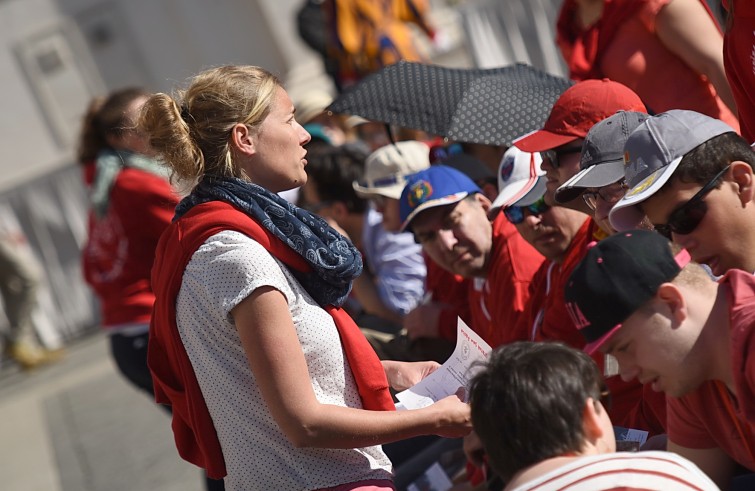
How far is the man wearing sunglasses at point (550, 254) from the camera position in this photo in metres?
3.10

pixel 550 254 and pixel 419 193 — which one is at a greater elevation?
pixel 419 193

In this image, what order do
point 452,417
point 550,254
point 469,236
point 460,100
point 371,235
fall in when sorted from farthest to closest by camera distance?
point 371,235, point 460,100, point 469,236, point 550,254, point 452,417

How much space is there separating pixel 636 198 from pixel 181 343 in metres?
1.14

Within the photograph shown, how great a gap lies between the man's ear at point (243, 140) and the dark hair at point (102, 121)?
204 cm

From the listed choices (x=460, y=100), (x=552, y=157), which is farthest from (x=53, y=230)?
(x=552, y=157)

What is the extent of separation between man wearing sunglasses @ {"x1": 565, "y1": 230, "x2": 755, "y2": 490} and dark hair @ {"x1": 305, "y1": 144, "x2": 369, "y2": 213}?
3.20 m

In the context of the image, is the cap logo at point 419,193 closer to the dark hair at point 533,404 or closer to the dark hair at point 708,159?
the dark hair at point 708,159

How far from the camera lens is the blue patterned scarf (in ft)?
8.61

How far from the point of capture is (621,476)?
6.31 ft

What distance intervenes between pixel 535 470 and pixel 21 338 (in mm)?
10189

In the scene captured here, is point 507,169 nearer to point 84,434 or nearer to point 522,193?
point 522,193

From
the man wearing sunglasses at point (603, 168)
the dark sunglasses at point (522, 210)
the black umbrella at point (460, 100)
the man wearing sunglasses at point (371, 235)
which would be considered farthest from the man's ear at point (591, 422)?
the man wearing sunglasses at point (371, 235)

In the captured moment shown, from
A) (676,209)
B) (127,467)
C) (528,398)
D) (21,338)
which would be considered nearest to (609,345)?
(528,398)

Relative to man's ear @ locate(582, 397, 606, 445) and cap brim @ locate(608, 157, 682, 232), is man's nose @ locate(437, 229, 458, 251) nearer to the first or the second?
cap brim @ locate(608, 157, 682, 232)
